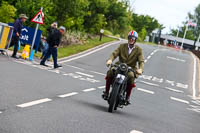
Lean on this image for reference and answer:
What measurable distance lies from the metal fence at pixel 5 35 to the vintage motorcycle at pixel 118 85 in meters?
9.11

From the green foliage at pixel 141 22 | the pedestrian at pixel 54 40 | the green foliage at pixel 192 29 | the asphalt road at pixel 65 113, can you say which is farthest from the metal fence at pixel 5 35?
the green foliage at pixel 192 29

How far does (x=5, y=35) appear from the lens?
17062 millimetres

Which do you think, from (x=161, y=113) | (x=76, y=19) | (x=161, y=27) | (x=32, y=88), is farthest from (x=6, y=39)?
(x=161, y=27)

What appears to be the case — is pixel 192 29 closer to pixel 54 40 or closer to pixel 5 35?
pixel 54 40

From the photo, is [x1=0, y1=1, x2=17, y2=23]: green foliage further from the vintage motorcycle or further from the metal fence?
the vintage motorcycle

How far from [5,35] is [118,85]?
9.78 meters

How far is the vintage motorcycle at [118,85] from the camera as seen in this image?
8.38m

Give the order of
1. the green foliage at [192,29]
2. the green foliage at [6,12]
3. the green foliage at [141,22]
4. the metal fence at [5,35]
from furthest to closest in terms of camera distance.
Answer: the green foliage at [192,29] < the green foliage at [141,22] < the green foliage at [6,12] < the metal fence at [5,35]

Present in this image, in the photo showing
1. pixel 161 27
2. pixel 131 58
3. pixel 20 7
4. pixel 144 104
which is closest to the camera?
pixel 131 58

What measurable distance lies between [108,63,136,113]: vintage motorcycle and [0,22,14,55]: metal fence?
9113 millimetres

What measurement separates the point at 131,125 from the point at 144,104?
4248 millimetres

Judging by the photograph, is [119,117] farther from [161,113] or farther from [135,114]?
[161,113]

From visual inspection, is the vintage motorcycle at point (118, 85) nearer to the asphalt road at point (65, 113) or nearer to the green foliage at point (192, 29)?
the asphalt road at point (65, 113)

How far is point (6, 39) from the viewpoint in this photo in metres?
17.1
